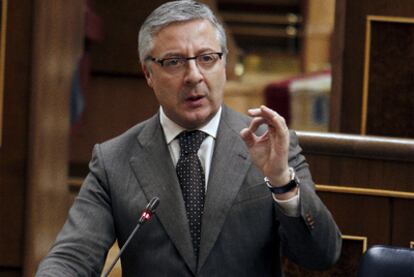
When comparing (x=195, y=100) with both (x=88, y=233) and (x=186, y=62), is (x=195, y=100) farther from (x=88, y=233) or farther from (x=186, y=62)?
(x=88, y=233)

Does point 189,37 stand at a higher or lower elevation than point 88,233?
higher

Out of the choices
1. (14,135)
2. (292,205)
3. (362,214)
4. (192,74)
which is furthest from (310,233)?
(14,135)

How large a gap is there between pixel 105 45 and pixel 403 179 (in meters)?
1.80

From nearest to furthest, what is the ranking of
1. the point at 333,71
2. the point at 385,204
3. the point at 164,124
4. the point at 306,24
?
1. the point at 164,124
2. the point at 385,204
3. the point at 333,71
4. the point at 306,24

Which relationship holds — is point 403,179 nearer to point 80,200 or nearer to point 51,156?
point 80,200

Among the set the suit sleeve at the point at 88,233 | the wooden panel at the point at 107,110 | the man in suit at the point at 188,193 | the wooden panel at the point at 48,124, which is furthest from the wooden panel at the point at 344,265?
the wooden panel at the point at 107,110

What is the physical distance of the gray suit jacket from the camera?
1445mm

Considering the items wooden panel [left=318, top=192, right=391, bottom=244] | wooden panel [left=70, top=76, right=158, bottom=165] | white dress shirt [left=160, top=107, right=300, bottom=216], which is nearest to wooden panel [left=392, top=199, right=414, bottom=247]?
wooden panel [left=318, top=192, right=391, bottom=244]

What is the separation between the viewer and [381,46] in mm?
2133

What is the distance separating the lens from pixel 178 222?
1454mm

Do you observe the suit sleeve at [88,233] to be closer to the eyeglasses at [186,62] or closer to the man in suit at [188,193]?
the man in suit at [188,193]

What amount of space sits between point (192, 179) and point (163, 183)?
0.13 feet

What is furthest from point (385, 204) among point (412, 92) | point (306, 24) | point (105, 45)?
point (306, 24)

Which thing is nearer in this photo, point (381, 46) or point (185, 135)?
point (185, 135)
